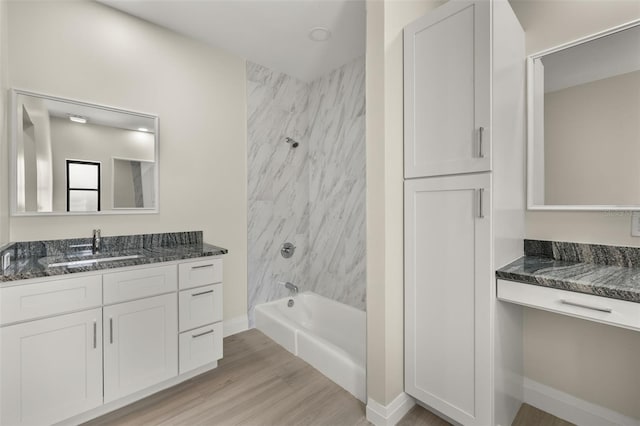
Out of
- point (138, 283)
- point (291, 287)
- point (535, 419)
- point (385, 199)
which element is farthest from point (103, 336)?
point (535, 419)

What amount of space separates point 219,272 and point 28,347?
41.0 inches

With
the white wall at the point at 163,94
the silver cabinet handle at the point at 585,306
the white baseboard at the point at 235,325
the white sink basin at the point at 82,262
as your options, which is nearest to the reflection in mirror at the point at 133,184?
the white wall at the point at 163,94

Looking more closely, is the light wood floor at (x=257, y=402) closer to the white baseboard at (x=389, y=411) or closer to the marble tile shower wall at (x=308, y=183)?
the white baseboard at (x=389, y=411)

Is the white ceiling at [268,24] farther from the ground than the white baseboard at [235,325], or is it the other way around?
the white ceiling at [268,24]

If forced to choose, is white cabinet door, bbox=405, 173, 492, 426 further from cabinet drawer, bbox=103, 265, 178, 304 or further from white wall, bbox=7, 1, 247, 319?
white wall, bbox=7, 1, 247, 319

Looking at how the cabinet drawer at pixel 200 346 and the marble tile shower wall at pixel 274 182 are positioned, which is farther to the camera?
the marble tile shower wall at pixel 274 182

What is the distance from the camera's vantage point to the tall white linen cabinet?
1.41 metres

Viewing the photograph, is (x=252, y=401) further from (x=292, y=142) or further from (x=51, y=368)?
(x=292, y=142)

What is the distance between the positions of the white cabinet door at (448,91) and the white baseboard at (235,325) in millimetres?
2113

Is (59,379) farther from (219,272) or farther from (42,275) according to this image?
(219,272)

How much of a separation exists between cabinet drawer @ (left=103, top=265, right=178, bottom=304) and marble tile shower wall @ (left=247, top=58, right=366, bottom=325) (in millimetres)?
1026

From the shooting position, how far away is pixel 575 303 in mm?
1251

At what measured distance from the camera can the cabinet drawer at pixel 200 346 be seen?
6.54 ft

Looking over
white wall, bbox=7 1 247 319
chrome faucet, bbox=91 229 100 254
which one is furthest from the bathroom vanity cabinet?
white wall, bbox=7 1 247 319
